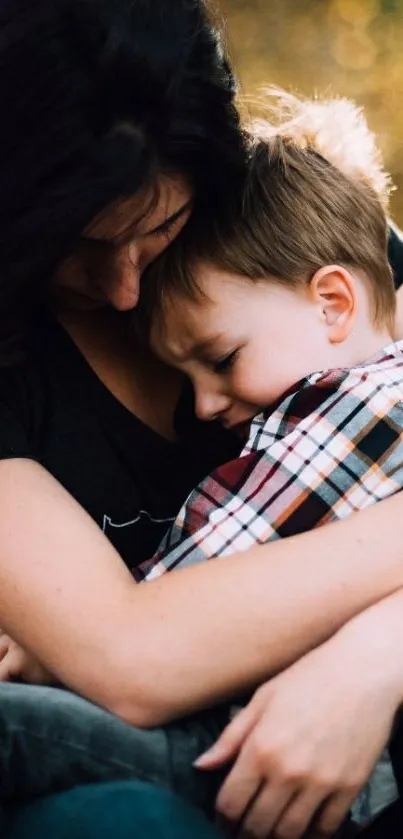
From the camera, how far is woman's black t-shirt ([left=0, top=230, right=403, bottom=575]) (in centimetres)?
105

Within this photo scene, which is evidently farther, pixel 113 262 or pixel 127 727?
pixel 113 262

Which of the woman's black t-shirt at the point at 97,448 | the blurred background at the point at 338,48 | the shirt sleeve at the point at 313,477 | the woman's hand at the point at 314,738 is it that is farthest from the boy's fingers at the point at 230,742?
the blurred background at the point at 338,48

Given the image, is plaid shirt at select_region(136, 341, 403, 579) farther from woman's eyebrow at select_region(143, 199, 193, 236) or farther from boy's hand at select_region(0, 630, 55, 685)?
woman's eyebrow at select_region(143, 199, 193, 236)

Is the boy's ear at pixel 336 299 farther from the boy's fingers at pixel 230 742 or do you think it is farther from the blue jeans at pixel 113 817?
the blue jeans at pixel 113 817

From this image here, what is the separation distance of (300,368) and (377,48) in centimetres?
148

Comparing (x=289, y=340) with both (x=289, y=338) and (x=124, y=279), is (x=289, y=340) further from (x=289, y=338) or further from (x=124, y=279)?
(x=124, y=279)

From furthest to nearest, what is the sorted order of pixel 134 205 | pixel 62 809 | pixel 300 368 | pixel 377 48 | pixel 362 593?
pixel 377 48, pixel 300 368, pixel 134 205, pixel 362 593, pixel 62 809

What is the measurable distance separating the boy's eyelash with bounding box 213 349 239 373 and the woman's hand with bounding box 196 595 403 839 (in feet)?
1.50

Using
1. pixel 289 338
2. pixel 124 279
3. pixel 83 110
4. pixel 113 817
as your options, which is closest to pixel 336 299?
pixel 289 338

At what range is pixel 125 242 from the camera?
95cm

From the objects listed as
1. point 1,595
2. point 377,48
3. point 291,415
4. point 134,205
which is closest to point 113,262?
point 134,205

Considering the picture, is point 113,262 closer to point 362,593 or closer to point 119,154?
point 119,154

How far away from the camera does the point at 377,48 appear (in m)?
2.31

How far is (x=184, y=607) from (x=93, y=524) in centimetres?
14
